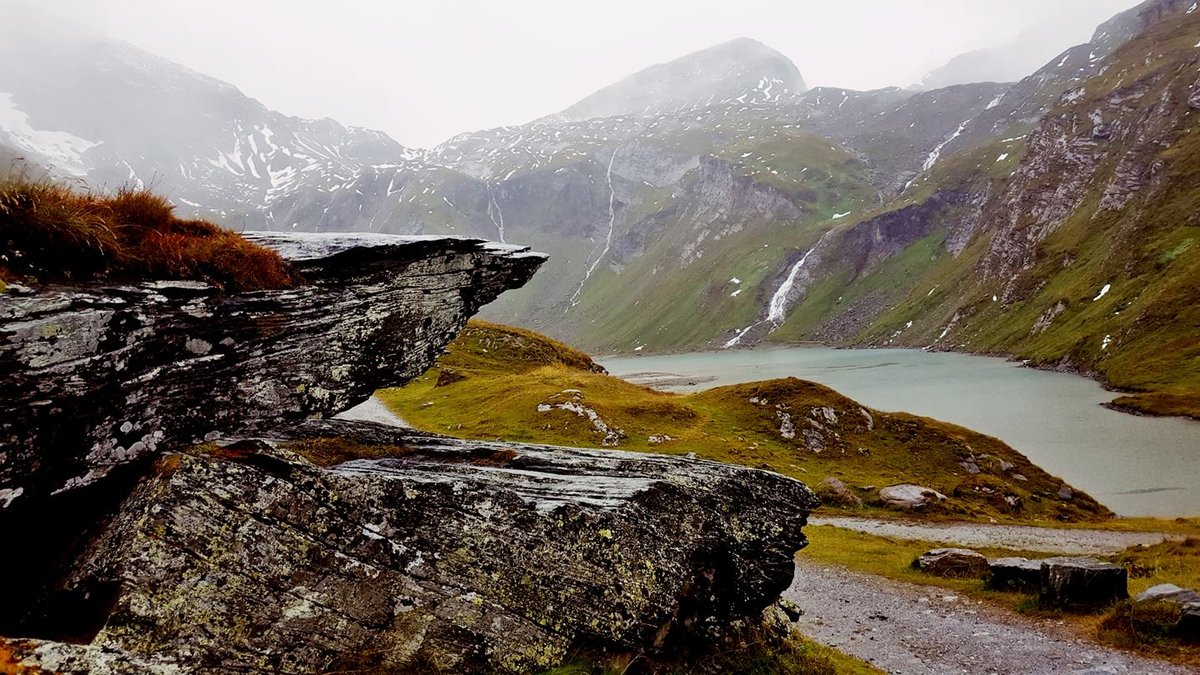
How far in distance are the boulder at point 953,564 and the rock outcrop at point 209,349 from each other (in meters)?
25.8

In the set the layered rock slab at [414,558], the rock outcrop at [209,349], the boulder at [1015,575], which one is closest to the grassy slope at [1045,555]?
the boulder at [1015,575]

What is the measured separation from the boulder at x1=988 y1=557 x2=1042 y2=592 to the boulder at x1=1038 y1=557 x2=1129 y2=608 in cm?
90

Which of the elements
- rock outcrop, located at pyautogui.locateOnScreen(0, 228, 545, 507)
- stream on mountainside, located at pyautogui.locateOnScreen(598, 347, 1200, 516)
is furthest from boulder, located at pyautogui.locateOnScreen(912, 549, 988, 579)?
stream on mountainside, located at pyautogui.locateOnScreen(598, 347, 1200, 516)

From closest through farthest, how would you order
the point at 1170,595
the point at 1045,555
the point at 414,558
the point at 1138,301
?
the point at 414,558 < the point at 1170,595 < the point at 1045,555 < the point at 1138,301

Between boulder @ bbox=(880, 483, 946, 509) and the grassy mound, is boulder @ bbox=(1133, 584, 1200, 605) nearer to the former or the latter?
boulder @ bbox=(880, 483, 946, 509)

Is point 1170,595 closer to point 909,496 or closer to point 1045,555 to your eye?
point 1045,555

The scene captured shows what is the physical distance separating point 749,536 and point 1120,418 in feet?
322

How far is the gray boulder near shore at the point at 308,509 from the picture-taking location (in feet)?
26.3

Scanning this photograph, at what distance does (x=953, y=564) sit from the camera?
90.2 ft

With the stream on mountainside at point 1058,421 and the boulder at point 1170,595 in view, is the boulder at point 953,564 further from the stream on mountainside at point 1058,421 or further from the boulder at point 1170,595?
the stream on mountainside at point 1058,421

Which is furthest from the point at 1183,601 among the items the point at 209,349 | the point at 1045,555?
the point at 209,349

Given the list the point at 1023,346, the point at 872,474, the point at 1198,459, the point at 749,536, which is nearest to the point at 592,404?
the point at 872,474

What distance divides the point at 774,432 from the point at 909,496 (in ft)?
46.3

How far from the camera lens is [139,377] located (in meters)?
8.93
